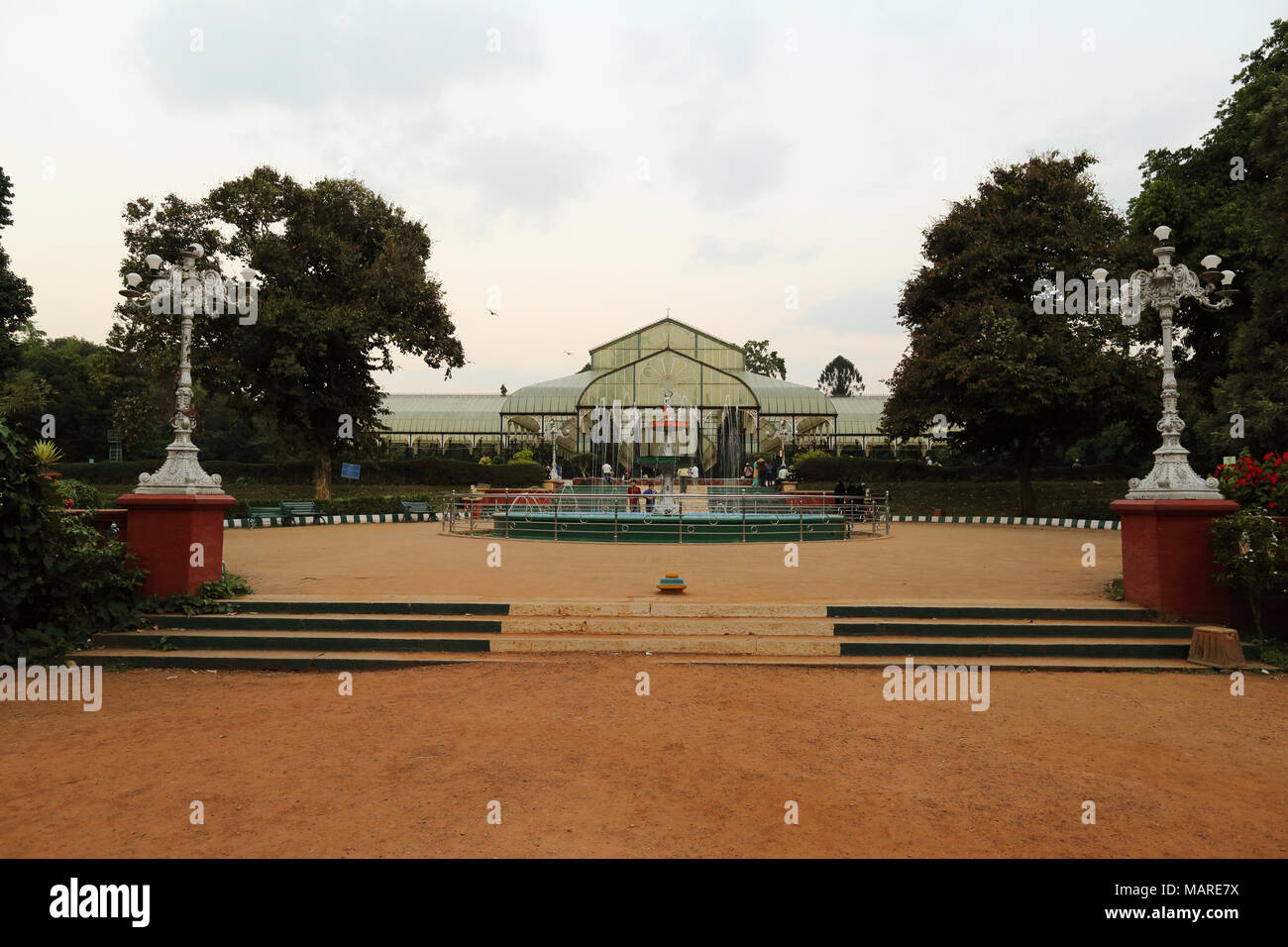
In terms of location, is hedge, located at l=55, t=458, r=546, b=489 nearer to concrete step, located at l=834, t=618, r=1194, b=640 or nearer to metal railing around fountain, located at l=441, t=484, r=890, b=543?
metal railing around fountain, located at l=441, t=484, r=890, b=543

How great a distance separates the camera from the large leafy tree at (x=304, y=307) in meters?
26.3

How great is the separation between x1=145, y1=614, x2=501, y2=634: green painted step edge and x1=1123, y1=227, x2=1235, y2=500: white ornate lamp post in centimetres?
793

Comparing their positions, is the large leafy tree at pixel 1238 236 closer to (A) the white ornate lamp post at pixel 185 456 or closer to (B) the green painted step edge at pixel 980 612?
(B) the green painted step edge at pixel 980 612

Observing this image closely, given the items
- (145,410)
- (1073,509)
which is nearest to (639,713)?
(1073,509)

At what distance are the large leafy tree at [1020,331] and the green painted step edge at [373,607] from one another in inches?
834

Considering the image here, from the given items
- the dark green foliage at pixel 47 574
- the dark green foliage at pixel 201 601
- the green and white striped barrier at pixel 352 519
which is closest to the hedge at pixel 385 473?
the green and white striped barrier at pixel 352 519

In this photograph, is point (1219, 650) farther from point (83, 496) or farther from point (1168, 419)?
point (83, 496)

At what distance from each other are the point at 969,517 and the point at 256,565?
25764mm

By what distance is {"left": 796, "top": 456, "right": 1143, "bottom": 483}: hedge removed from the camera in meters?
35.6

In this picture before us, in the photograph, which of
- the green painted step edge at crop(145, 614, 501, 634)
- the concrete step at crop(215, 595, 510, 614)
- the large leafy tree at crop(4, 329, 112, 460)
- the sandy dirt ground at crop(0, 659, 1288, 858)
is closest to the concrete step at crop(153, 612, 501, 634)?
the green painted step edge at crop(145, 614, 501, 634)

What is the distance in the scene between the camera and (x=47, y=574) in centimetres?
730

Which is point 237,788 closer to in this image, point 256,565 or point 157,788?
point 157,788

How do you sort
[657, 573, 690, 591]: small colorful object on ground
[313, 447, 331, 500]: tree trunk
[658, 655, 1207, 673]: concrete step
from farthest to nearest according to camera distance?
[313, 447, 331, 500]: tree trunk < [657, 573, 690, 591]: small colorful object on ground < [658, 655, 1207, 673]: concrete step

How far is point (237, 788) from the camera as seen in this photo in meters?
4.43
